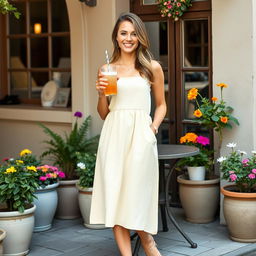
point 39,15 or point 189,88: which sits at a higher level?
point 39,15

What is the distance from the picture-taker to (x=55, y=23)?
8359mm

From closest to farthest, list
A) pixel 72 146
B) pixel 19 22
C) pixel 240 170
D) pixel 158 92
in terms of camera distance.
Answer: pixel 158 92
pixel 240 170
pixel 72 146
pixel 19 22

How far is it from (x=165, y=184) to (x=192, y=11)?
1909 mm

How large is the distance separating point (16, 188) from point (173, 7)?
2495 mm

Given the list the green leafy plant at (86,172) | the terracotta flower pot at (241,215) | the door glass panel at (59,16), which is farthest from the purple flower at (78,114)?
the terracotta flower pot at (241,215)

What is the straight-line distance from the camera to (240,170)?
5.91 m

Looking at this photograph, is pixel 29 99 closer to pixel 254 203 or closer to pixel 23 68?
pixel 23 68

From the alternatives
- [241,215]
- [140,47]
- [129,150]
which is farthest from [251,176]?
[140,47]

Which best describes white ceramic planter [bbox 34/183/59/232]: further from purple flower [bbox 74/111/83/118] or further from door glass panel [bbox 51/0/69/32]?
door glass panel [bbox 51/0/69/32]

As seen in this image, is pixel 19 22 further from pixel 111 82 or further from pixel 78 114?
pixel 111 82

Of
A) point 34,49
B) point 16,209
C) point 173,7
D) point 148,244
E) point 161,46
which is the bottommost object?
point 148,244

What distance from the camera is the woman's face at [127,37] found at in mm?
4980

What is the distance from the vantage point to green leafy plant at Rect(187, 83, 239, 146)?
6.18 m

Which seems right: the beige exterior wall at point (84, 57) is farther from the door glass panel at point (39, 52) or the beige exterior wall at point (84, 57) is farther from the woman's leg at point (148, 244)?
the woman's leg at point (148, 244)
